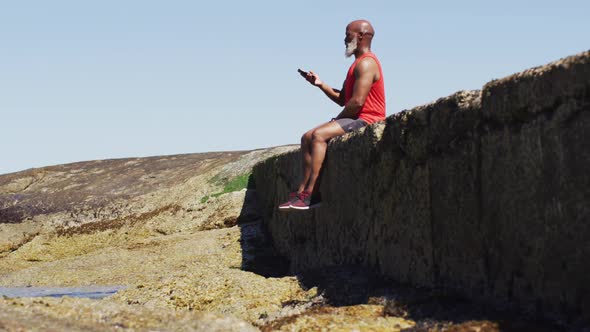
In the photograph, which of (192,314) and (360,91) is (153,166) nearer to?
(360,91)

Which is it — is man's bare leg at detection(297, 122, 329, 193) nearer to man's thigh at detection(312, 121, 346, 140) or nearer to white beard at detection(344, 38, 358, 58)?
man's thigh at detection(312, 121, 346, 140)

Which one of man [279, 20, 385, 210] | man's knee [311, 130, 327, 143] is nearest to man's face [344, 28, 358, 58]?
man [279, 20, 385, 210]

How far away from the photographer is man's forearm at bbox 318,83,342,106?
27.8 feet

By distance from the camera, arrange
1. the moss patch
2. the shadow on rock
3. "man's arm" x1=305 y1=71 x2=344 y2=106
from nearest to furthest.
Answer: "man's arm" x1=305 y1=71 x2=344 y2=106 → the shadow on rock → the moss patch

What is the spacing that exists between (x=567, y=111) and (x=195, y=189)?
1358 cm

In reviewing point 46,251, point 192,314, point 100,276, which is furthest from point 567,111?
point 46,251

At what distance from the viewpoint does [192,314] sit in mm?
5062

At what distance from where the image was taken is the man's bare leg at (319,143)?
7887 millimetres

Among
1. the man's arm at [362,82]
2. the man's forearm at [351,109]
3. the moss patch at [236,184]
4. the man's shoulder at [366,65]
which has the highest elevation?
the man's shoulder at [366,65]

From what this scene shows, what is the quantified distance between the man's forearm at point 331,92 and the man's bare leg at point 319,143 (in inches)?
22.5

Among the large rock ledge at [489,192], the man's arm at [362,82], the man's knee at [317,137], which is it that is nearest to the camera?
the large rock ledge at [489,192]

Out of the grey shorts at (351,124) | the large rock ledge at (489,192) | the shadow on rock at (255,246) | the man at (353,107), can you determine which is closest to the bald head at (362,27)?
the man at (353,107)

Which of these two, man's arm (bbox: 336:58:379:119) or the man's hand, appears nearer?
man's arm (bbox: 336:58:379:119)

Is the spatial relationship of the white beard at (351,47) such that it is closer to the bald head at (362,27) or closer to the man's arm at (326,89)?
the bald head at (362,27)
